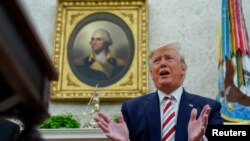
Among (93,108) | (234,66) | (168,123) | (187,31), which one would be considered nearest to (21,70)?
(168,123)

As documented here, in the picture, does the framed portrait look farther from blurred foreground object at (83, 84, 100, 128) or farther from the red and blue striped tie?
the red and blue striped tie

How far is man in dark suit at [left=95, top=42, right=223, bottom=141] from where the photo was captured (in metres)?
2.21

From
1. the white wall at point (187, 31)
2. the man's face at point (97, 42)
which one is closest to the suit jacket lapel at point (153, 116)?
the white wall at point (187, 31)

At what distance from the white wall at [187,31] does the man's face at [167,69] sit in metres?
3.31

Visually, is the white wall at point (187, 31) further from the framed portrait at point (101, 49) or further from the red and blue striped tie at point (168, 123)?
the red and blue striped tie at point (168, 123)

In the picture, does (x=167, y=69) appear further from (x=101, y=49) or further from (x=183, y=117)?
(x=101, y=49)

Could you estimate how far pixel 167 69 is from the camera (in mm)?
2635

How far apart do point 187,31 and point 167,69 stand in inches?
150

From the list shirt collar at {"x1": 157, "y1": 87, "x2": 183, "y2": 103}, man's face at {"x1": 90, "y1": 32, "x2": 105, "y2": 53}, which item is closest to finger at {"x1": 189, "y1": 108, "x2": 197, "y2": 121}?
shirt collar at {"x1": 157, "y1": 87, "x2": 183, "y2": 103}

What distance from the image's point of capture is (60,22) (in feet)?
20.9

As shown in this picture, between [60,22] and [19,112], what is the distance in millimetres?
5669

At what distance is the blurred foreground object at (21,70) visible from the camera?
0.72 m

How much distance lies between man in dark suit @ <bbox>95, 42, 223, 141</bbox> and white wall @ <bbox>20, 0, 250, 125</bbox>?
3.34 metres

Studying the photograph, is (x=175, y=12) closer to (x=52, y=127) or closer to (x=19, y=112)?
(x=52, y=127)
